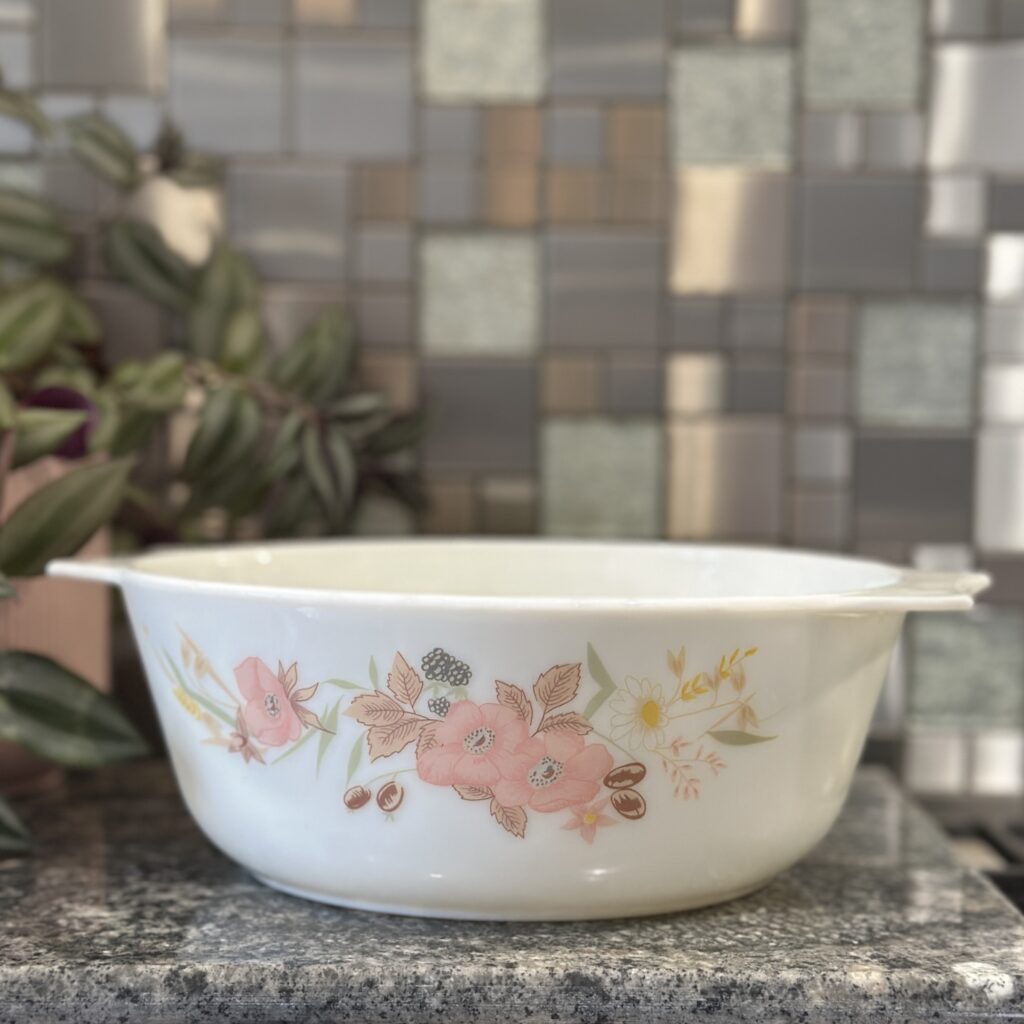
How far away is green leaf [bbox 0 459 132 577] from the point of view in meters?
0.55

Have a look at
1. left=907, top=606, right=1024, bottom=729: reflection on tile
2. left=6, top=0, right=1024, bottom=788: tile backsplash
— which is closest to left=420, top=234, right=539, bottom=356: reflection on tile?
left=6, top=0, right=1024, bottom=788: tile backsplash

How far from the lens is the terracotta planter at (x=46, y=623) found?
625 mm

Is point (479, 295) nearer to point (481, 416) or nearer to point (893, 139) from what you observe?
point (481, 416)

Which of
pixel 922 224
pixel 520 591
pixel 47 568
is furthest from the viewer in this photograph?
pixel 922 224

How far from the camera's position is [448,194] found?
787 mm

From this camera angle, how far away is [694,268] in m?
0.78

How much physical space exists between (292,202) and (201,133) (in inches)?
3.0

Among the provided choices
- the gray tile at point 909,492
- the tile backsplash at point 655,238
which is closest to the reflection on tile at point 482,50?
the tile backsplash at point 655,238

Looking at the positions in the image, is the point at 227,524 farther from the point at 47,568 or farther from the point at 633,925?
the point at 633,925

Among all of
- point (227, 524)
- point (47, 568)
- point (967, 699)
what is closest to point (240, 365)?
point (227, 524)

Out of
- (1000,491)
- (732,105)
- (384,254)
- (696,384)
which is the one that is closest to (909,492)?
(1000,491)

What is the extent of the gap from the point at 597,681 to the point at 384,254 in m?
0.45

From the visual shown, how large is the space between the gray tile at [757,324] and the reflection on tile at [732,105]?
0.09 meters

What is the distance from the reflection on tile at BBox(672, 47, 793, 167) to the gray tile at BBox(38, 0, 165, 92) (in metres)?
0.35
